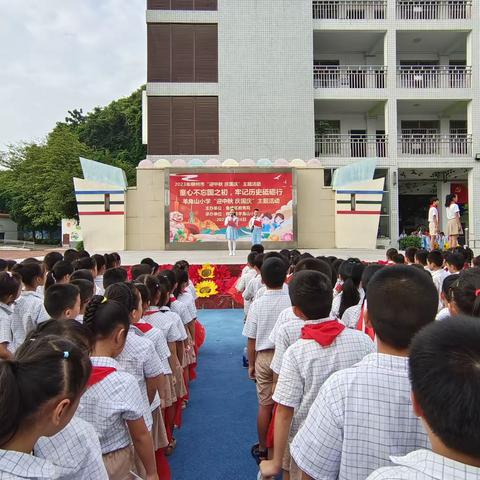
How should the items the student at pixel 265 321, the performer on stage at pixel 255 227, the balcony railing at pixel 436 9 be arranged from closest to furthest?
the student at pixel 265 321, the performer on stage at pixel 255 227, the balcony railing at pixel 436 9

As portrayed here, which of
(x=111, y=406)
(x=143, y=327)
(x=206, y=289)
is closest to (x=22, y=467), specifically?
(x=111, y=406)

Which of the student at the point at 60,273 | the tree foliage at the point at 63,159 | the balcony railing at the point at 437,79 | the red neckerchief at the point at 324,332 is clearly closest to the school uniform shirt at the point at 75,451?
the red neckerchief at the point at 324,332

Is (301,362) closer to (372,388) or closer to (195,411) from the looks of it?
(372,388)

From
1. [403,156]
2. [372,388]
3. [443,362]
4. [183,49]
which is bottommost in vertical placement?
[372,388]

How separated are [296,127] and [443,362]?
1646 cm

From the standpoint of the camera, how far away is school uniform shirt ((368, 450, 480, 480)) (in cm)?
81

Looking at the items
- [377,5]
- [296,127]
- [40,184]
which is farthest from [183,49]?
[40,184]

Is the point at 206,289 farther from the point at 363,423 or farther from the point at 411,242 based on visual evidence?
the point at 411,242

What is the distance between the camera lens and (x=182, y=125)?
16.5m

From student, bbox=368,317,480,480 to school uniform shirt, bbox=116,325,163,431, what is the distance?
137cm

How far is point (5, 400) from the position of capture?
3.10 ft

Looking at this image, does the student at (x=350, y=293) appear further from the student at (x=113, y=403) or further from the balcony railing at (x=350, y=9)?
the balcony railing at (x=350, y=9)

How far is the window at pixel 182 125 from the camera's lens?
1641cm

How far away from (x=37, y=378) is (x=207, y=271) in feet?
24.0
